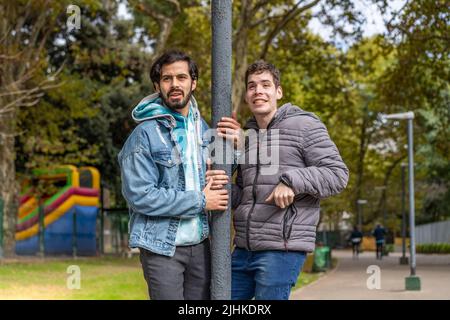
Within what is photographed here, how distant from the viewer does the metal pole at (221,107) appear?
146 inches

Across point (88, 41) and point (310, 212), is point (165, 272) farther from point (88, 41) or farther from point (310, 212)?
point (88, 41)

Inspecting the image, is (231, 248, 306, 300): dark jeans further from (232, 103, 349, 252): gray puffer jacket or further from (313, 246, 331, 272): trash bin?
(313, 246, 331, 272): trash bin

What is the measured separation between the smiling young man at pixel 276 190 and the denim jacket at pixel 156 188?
0.56 ft

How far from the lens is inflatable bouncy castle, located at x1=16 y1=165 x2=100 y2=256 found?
97.6 feet

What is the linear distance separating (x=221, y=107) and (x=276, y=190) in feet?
1.45

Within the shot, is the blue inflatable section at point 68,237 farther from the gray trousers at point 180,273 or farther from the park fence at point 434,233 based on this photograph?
the gray trousers at point 180,273

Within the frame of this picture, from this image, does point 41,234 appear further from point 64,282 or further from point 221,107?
point 221,107

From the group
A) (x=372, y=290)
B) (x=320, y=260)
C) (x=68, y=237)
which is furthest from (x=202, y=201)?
(x=68, y=237)

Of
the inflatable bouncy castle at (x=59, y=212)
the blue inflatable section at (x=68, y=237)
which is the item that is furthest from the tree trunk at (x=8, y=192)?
the blue inflatable section at (x=68, y=237)

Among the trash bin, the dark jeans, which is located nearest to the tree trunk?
the trash bin

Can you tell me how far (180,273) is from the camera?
149 inches

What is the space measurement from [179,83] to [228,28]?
0.33m

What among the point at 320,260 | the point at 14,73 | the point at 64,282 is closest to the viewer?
the point at 64,282
